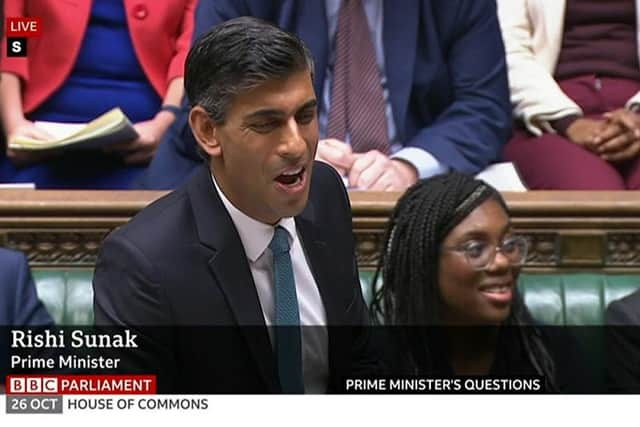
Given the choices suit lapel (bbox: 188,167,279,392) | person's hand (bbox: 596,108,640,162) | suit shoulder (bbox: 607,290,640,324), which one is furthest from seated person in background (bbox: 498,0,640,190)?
suit lapel (bbox: 188,167,279,392)

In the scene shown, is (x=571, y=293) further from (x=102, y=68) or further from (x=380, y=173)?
(x=102, y=68)

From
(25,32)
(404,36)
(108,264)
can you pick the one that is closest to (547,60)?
(404,36)

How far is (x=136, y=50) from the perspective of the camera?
162 cm

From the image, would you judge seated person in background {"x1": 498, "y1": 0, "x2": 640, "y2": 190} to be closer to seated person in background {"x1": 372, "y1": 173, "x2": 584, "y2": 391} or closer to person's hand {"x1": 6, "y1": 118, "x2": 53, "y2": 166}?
seated person in background {"x1": 372, "y1": 173, "x2": 584, "y2": 391}

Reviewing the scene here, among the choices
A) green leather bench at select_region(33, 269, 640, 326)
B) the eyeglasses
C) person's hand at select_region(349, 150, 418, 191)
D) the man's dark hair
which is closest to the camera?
the man's dark hair

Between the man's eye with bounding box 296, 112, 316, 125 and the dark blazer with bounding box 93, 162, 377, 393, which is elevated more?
the man's eye with bounding box 296, 112, 316, 125

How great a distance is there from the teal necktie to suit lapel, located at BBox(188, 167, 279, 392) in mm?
18

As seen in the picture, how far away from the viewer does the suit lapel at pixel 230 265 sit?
1.16 meters

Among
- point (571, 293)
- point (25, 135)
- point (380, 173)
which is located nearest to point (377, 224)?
point (380, 173)

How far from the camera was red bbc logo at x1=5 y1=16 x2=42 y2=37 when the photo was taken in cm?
155

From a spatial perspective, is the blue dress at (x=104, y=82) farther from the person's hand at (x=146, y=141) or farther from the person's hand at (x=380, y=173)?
the person's hand at (x=380, y=173)

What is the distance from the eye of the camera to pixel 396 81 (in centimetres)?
158

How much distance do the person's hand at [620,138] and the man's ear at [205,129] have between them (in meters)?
0.58

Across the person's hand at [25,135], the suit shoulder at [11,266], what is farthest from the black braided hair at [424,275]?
the person's hand at [25,135]
